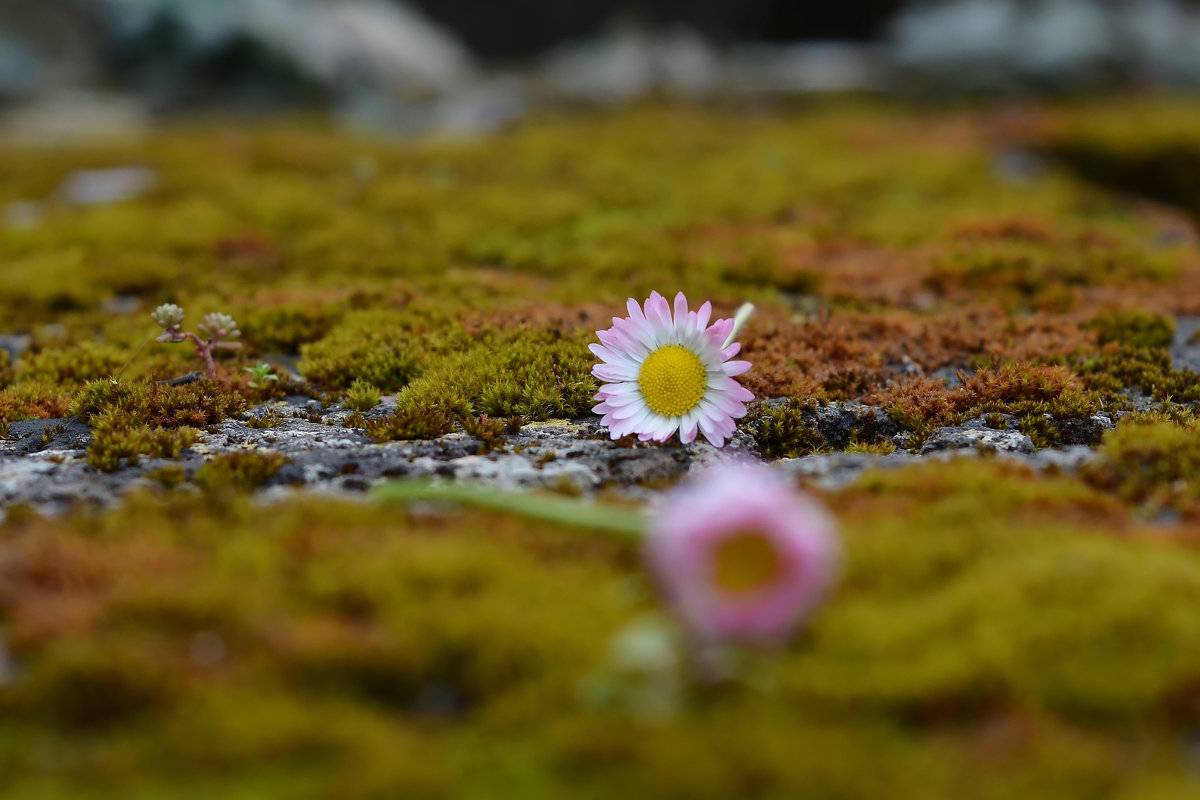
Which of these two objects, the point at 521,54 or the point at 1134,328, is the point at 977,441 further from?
the point at 521,54

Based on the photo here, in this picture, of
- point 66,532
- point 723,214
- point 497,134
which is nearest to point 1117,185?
point 723,214

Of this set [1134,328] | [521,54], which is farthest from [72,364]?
[521,54]

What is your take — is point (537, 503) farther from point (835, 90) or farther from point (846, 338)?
point (835, 90)

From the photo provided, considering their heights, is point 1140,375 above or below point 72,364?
above

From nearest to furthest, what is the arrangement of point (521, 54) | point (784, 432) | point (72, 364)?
point (784, 432), point (72, 364), point (521, 54)

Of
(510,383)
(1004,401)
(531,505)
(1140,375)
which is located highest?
(1140,375)

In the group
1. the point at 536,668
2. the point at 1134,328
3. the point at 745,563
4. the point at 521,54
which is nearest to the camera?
the point at 745,563

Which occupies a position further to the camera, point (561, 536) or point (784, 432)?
point (784, 432)
